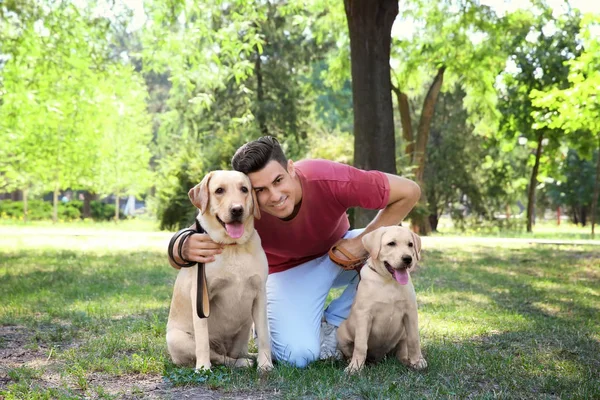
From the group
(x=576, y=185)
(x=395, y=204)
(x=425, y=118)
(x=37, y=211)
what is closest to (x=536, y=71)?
(x=425, y=118)

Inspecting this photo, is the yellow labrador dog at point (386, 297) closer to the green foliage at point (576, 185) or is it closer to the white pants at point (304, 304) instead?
the white pants at point (304, 304)

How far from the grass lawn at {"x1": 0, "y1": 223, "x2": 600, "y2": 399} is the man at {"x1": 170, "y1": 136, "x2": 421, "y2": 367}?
516 mm

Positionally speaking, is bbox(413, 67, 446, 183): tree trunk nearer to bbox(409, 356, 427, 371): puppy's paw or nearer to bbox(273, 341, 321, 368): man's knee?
bbox(273, 341, 321, 368): man's knee

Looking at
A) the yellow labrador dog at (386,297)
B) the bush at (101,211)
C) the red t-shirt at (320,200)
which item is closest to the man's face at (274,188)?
the red t-shirt at (320,200)

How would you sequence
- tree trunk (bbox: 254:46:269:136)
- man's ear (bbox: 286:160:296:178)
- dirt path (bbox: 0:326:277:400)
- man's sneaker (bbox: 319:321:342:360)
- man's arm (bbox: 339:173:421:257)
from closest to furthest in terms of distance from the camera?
dirt path (bbox: 0:326:277:400) → man's ear (bbox: 286:160:296:178) → man's sneaker (bbox: 319:321:342:360) → man's arm (bbox: 339:173:421:257) → tree trunk (bbox: 254:46:269:136)

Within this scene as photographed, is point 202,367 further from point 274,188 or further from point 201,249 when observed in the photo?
point 274,188

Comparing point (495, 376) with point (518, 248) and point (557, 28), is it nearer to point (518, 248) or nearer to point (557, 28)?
point (518, 248)

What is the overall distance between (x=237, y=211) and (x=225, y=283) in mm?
480

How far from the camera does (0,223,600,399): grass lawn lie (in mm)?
3670

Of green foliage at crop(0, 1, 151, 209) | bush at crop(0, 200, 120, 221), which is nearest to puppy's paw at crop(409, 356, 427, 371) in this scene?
green foliage at crop(0, 1, 151, 209)

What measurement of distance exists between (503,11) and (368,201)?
1525cm

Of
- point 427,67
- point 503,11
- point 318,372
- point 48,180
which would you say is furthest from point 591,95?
point 48,180

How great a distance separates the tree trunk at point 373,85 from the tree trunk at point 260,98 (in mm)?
12901

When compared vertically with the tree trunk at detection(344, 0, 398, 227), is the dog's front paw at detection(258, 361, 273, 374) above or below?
below
